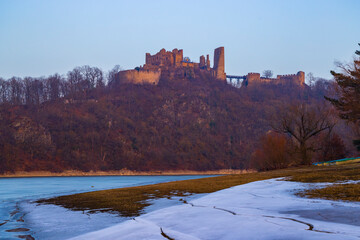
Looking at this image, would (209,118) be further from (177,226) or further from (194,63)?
(177,226)

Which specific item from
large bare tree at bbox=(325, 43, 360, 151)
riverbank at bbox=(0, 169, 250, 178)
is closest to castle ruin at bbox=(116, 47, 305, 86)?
riverbank at bbox=(0, 169, 250, 178)

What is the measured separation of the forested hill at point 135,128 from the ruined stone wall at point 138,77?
230 centimetres

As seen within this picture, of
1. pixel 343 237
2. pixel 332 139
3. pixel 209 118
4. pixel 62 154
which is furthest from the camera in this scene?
pixel 209 118

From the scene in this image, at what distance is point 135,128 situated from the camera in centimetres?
10825

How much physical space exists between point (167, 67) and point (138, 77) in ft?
52.6

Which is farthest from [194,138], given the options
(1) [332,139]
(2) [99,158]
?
(1) [332,139]

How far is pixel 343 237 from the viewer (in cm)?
523

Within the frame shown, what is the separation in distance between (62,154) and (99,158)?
29.7 feet

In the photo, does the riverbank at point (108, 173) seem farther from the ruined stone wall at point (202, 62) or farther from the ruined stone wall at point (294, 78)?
the ruined stone wall at point (294, 78)

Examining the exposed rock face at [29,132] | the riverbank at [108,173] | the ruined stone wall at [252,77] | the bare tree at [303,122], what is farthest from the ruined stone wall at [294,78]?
the bare tree at [303,122]

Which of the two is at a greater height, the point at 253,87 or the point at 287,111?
the point at 253,87

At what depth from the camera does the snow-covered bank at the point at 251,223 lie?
19.2 ft

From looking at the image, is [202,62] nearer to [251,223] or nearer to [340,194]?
[340,194]

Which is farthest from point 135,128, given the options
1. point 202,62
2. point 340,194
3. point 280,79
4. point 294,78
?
point 340,194
